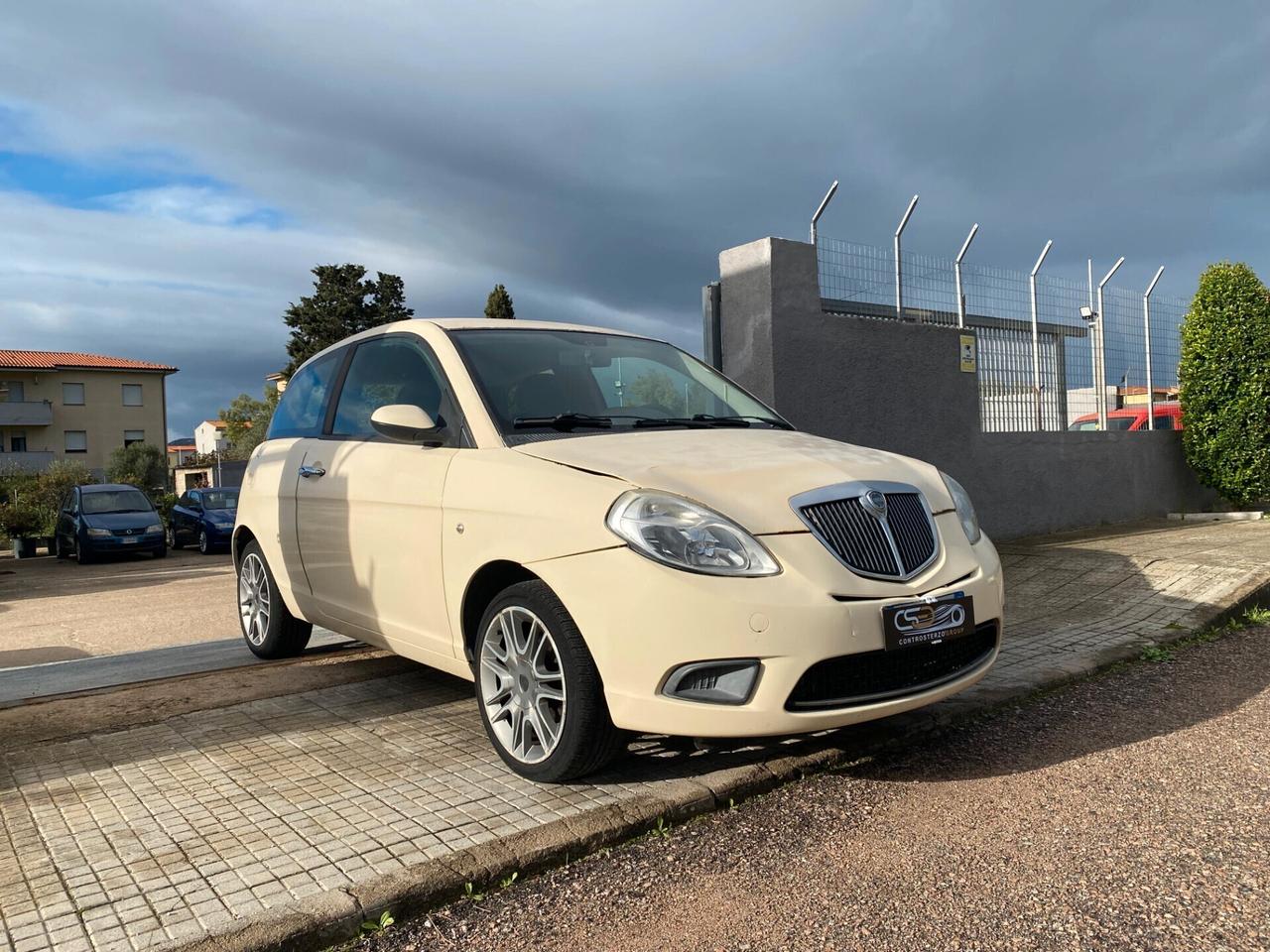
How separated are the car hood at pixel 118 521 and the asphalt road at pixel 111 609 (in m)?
1.35

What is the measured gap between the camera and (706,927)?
8.38 feet

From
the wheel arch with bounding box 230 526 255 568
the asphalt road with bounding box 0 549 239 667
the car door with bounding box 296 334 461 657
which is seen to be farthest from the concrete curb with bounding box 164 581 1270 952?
the asphalt road with bounding box 0 549 239 667

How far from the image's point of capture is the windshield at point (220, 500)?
22.7 m

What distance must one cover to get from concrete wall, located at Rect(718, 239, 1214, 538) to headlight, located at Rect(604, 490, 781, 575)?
4861 millimetres

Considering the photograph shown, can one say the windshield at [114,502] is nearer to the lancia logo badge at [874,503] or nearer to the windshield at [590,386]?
the windshield at [590,386]

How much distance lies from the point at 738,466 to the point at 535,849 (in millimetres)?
1427

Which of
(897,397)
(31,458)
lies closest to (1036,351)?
(897,397)

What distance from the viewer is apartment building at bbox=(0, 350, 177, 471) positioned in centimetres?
5719

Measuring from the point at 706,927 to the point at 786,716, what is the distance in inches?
29.9

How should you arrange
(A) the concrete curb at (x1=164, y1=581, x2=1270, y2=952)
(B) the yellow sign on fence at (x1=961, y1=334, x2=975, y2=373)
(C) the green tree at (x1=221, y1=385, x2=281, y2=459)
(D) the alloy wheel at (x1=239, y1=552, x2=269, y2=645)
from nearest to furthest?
(A) the concrete curb at (x1=164, y1=581, x2=1270, y2=952) → (D) the alloy wheel at (x1=239, y1=552, x2=269, y2=645) → (B) the yellow sign on fence at (x1=961, y1=334, x2=975, y2=373) → (C) the green tree at (x1=221, y1=385, x2=281, y2=459)

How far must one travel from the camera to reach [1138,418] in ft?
42.5

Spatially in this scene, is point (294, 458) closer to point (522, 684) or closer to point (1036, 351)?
point (522, 684)

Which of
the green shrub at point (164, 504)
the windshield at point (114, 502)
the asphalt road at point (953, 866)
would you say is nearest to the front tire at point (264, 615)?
the asphalt road at point (953, 866)

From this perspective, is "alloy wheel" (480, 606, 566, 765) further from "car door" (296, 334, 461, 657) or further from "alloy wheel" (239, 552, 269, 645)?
"alloy wheel" (239, 552, 269, 645)
